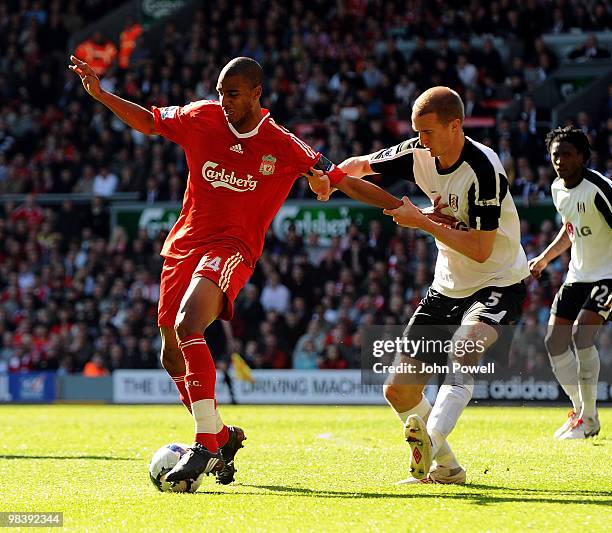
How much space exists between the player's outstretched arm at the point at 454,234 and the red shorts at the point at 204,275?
3.45 ft

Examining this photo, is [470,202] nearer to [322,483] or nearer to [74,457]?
[322,483]

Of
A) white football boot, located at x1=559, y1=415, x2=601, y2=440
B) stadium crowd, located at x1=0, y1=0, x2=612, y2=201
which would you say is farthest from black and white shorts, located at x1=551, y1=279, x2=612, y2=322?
stadium crowd, located at x1=0, y1=0, x2=612, y2=201

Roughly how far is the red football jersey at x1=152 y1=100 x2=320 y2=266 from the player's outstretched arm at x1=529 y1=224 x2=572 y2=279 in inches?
122

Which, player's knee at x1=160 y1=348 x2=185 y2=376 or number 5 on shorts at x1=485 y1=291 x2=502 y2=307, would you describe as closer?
number 5 on shorts at x1=485 y1=291 x2=502 y2=307

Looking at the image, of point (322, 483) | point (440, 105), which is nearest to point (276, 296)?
point (322, 483)

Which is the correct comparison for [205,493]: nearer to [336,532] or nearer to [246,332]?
[336,532]

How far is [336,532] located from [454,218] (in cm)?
254

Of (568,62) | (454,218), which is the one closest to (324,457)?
(454,218)

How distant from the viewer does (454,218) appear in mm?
7270

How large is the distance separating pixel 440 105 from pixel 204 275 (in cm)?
178

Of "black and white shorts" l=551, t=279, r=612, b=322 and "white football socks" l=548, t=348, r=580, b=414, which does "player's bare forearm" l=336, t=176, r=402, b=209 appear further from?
"white football socks" l=548, t=348, r=580, b=414

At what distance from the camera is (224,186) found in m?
7.54

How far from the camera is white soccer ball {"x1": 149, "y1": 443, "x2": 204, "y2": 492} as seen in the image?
679cm

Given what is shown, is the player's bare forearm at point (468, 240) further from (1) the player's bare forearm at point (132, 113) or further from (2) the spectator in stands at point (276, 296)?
(2) the spectator in stands at point (276, 296)
